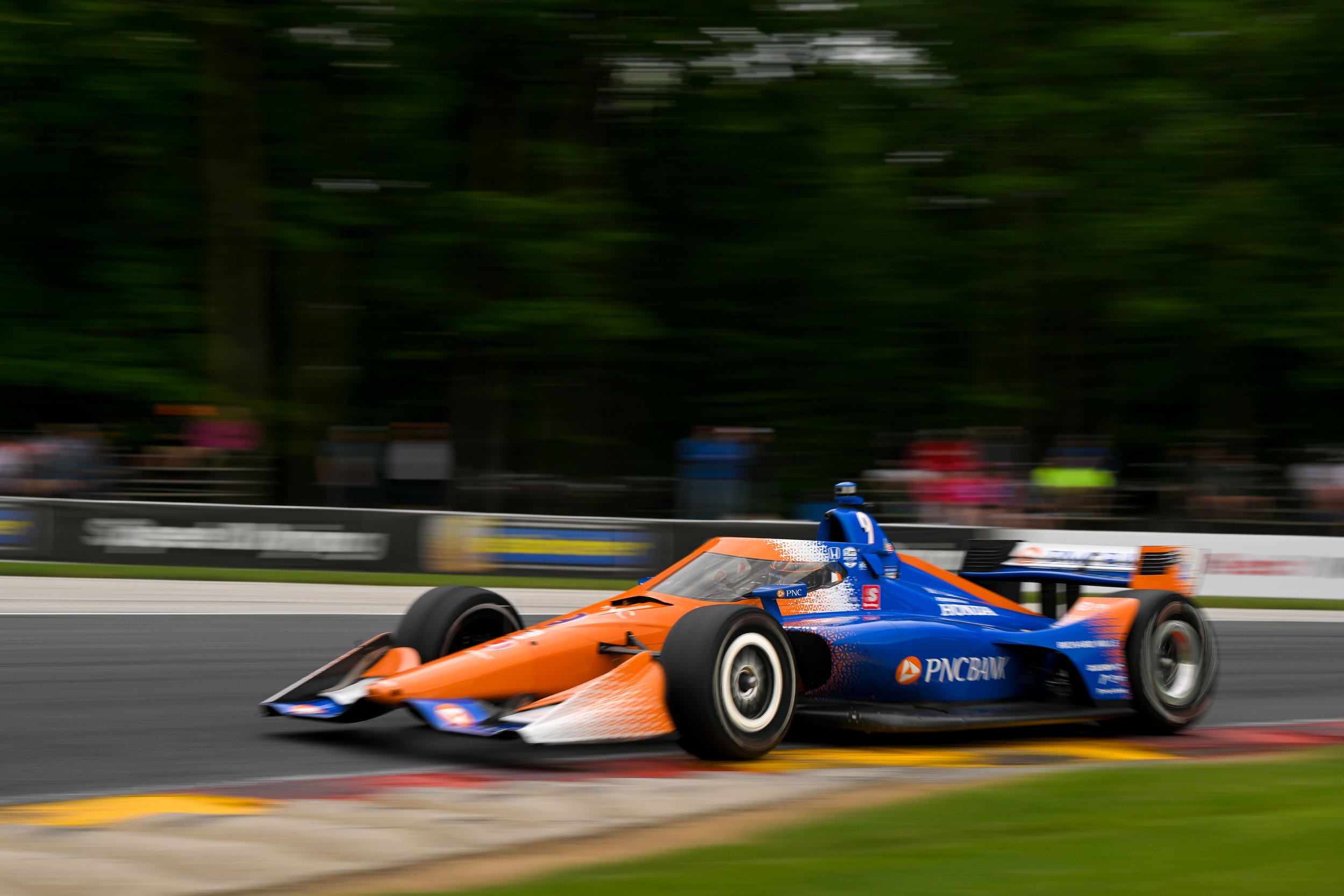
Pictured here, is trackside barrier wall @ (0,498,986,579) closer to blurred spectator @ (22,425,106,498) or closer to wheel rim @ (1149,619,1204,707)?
blurred spectator @ (22,425,106,498)

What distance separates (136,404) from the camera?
2283cm

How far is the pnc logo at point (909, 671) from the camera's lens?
7.49 metres

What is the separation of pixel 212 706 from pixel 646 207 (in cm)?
1858

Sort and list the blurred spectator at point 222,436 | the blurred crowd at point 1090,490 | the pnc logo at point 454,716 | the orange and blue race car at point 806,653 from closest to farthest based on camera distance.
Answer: the pnc logo at point 454,716 < the orange and blue race car at point 806,653 < the blurred crowd at point 1090,490 < the blurred spectator at point 222,436

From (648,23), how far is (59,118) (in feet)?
27.7

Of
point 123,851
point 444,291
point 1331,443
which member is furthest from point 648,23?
point 123,851

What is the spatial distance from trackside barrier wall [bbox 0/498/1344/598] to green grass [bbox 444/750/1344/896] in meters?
10.3

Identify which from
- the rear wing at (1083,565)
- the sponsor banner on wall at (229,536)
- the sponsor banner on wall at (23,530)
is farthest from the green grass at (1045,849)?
the sponsor banner on wall at (23,530)

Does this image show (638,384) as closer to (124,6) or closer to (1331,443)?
(124,6)

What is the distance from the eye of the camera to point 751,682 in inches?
272

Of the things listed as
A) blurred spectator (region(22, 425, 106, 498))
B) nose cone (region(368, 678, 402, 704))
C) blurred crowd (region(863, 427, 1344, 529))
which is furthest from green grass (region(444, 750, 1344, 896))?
blurred spectator (region(22, 425, 106, 498))

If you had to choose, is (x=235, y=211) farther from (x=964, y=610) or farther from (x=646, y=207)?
(x=964, y=610)

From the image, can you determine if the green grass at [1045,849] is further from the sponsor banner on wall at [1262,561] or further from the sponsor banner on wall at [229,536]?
the sponsor banner on wall at [1262,561]

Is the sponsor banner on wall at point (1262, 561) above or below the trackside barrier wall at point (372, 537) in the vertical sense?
below
